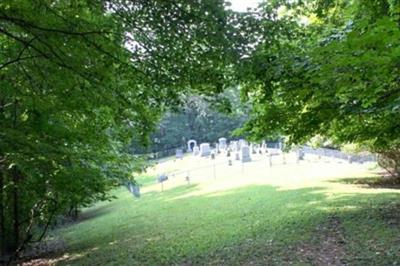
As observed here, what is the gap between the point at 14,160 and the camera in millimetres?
7094

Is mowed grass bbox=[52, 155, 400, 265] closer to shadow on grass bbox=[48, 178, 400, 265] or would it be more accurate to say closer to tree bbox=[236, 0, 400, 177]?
shadow on grass bbox=[48, 178, 400, 265]

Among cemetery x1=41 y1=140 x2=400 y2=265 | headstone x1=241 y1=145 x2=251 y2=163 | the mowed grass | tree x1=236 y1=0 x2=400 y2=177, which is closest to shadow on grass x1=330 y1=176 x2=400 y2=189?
cemetery x1=41 y1=140 x2=400 y2=265

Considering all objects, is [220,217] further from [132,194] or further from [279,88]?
[132,194]

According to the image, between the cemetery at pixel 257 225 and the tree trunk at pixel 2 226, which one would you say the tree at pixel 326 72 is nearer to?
the cemetery at pixel 257 225

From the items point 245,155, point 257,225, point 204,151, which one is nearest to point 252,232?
point 257,225

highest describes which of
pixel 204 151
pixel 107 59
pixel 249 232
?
pixel 107 59

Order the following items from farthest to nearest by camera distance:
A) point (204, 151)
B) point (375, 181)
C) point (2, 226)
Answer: point (204, 151), point (375, 181), point (2, 226)

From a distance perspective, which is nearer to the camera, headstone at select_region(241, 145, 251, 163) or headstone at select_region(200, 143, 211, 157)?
headstone at select_region(241, 145, 251, 163)

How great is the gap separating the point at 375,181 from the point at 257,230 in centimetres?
1044

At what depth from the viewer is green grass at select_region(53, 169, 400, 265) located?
8164 mm

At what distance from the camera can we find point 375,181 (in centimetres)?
1920

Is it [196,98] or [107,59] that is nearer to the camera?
[107,59]

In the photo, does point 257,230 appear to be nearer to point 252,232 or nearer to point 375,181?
point 252,232

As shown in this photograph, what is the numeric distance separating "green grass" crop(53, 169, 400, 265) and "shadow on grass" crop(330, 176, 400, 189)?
1592mm
